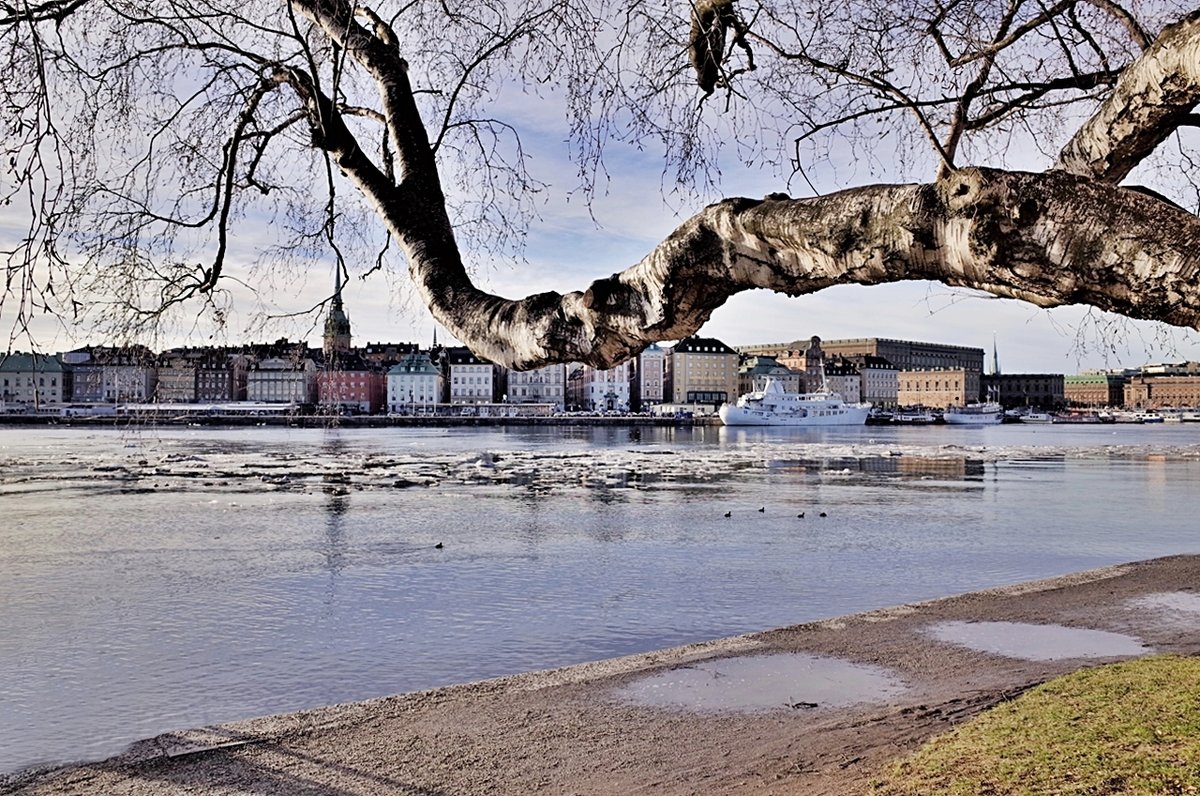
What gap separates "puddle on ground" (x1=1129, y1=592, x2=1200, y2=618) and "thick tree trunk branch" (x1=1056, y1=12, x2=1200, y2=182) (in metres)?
9.84

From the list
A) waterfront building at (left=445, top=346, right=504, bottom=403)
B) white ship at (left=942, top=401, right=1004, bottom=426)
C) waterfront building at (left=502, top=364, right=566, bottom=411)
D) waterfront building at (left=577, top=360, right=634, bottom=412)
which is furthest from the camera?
waterfront building at (left=502, top=364, right=566, bottom=411)

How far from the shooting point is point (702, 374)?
156875 millimetres

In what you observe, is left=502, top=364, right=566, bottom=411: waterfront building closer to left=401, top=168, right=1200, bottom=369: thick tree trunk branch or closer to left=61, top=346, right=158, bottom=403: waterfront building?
left=61, top=346, right=158, bottom=403: waterfront building

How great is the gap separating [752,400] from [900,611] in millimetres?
108664

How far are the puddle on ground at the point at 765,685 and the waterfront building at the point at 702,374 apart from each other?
473 ft

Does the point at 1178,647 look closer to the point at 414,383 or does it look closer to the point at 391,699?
the point at 391,699

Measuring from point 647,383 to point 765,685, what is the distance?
150584 millimetres

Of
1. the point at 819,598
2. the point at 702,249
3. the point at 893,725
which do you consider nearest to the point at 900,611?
the point at 819,598

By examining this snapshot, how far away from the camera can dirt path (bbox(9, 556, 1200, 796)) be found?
6.26 m

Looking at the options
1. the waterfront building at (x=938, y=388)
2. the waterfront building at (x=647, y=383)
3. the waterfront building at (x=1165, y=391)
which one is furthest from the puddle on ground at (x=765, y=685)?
the waterfront building at (x=1165, y=391)

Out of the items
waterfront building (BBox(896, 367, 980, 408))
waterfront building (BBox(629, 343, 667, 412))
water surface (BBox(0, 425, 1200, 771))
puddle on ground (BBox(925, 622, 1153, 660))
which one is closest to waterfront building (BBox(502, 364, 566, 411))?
waterfront building (BBox(629, 343, 667, 412))

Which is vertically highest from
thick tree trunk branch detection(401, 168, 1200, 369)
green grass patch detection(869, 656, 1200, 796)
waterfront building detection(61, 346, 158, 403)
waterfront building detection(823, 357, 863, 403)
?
waterfront building detection(823, 357, 863, 403)

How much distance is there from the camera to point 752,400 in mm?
119375

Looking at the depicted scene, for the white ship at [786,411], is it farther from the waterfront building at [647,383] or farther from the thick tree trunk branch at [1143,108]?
the thick tree trunk branch at [1143,108]
